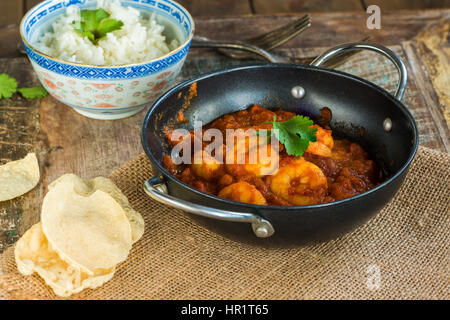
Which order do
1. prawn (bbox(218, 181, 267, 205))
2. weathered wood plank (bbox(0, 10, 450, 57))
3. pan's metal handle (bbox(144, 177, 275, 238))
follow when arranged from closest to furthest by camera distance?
pan's metal handle (bbox(144, 177, 275, 238)), prawn (bbox(218, 181, 267, 205)), weathered wood plank (bbox(0, 10, 450, 57))

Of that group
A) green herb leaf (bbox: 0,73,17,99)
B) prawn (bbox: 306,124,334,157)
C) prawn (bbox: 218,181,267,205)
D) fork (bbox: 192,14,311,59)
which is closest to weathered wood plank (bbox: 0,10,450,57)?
fork (bbox: 192,14,311,59)

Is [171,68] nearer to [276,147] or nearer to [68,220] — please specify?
[276,147]

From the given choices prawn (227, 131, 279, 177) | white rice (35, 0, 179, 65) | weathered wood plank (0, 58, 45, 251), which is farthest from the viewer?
white rice (35, 0, 179, 65)

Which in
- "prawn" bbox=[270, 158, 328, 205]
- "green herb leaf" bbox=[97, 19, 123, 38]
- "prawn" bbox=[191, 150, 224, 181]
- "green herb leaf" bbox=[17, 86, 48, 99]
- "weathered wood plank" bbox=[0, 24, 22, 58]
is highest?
"green herb leaf" bbox=[97, 19, 123, 38]

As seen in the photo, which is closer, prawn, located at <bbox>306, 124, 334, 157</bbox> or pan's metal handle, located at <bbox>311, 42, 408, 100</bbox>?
prawn, located at <bbox>306, 124, 334, 157</bbox>

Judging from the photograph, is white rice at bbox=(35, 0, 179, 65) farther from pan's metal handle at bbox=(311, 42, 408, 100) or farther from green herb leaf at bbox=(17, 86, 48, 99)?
pan's metal handle at bbox=(311, 42, 408, 100)

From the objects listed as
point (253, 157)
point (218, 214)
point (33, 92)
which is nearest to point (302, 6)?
point (33, 92)

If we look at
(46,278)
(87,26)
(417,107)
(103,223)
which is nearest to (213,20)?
(87,26)
